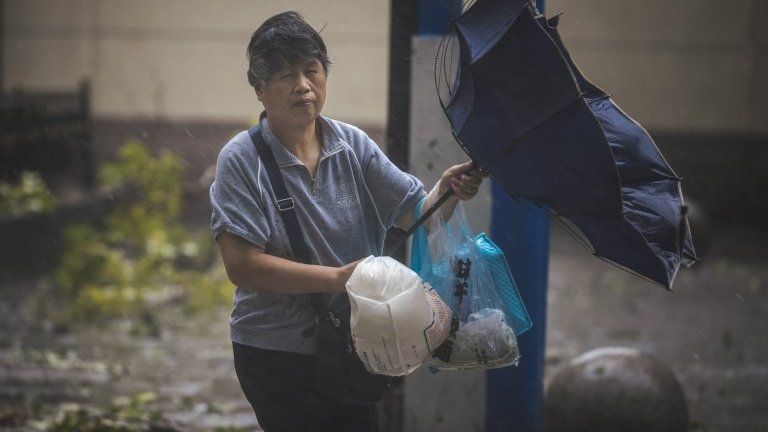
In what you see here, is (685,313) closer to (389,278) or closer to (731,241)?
(731,241)

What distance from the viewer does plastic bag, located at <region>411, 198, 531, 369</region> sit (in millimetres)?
3273

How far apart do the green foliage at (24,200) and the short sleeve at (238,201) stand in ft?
27.0

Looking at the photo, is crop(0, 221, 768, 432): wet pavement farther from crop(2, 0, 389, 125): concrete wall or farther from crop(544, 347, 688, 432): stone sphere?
crop(2, 0, 389, 125): concrete wall

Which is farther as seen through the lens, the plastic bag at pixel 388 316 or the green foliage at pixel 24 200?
the green foliage at pixel 24 200

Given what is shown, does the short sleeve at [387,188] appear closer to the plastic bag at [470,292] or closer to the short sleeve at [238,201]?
the plastic bag at [470,292]

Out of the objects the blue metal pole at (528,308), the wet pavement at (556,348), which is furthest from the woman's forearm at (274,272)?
the wet pavement at (556,348)

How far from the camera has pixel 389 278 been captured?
297 cm

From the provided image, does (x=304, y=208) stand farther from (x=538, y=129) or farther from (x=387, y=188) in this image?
(x=538, y=129)

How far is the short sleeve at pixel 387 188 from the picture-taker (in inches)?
136

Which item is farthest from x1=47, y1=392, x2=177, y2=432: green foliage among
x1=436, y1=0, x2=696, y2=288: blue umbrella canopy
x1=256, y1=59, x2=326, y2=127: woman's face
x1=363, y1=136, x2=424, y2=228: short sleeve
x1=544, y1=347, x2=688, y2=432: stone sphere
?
x1=436, y1=0, x2=696, y2=288: blue umbrella canopy

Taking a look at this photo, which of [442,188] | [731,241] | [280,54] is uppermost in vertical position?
[280,54]

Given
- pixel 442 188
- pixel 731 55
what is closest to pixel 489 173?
pixel 442 188

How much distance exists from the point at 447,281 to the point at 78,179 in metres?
12.3

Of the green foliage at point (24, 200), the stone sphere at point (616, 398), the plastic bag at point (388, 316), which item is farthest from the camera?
the green foliage at point (24, 200)
